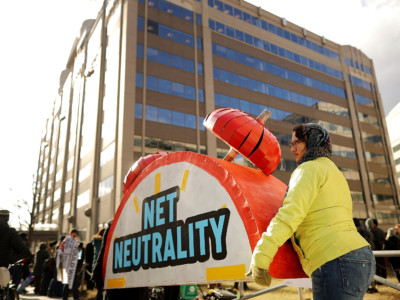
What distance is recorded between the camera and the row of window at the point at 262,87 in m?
31.7

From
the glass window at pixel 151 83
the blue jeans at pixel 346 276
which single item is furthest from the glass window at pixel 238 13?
the blue jeans at pixel 346 276

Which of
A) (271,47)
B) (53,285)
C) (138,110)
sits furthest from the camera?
(271,47)

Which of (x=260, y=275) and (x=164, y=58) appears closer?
(x=260, y=275)

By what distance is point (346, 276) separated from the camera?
183 cm

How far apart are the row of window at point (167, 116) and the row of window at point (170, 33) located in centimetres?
695

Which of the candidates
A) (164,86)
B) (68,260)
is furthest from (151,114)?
(68,260)

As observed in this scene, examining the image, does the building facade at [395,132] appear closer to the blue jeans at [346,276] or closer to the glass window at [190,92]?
the glass window at [190,92]

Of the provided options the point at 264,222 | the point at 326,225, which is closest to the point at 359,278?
the point at 326,225

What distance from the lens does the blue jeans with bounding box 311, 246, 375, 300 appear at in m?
1.82

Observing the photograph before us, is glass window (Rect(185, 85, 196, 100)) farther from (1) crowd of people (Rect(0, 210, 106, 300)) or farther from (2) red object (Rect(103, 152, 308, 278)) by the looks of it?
(2) red object (Rect(103, 152, 308, 278))

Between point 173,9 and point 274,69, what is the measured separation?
12.1 metres

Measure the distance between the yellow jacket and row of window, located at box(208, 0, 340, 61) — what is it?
34.0 metres

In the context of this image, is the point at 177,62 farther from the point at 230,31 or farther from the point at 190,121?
the point at 230,31

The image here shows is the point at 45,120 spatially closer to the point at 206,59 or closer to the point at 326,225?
the point at 206,59
